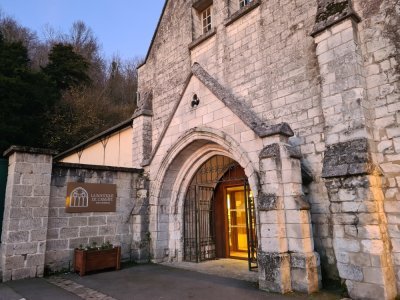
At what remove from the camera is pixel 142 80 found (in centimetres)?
1036

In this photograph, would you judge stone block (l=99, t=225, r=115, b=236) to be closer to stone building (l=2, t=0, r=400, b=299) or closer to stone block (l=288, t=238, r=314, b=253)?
stone building (l=2, t=0, r=400, b=299)

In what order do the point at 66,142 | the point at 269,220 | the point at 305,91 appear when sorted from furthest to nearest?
the point at 66,142, the point at 305,91, the point at 269,220

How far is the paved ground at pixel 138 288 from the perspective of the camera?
4.69 m

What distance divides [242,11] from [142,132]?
4457 mm

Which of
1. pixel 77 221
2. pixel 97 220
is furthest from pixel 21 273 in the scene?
pixel 97 220

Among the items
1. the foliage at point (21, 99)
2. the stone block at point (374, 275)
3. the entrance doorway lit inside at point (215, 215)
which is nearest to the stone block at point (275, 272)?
the stone block at point (374, 275)

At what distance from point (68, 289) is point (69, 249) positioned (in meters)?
1.72

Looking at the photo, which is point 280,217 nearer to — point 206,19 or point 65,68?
point 206,19

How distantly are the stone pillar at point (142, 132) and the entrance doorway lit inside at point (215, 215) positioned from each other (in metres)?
1.86

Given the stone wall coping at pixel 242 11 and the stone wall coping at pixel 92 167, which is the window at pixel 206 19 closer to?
→ the stone wall coping at pixel 242 11

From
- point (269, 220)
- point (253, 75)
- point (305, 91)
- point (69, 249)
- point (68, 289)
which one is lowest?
point (68, 289)

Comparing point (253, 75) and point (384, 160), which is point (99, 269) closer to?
point (253, 75)

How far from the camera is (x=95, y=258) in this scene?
6613 mm

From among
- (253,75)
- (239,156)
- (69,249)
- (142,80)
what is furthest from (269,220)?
(142,80)
